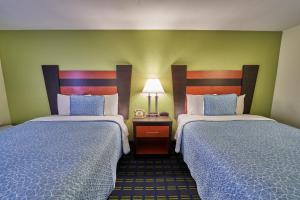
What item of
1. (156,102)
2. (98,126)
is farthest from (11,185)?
(156,102)

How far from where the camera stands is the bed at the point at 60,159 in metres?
0.89

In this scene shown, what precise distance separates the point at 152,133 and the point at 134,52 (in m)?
1.42

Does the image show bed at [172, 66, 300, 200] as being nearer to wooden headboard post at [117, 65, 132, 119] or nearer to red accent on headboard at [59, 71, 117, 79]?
wooden headboard post at [117, 65, 132, 119]

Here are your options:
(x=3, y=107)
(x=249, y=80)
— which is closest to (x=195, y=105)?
(x=249, y=80)

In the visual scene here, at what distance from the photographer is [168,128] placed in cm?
241

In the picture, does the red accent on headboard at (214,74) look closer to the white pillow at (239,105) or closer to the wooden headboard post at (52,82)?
the white pillow at (239,105)

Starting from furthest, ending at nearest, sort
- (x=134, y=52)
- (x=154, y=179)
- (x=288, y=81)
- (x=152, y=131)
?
(x=134, y=52)
(x=288, y=81)
(x=152, y=131)
(x=154, y=179)

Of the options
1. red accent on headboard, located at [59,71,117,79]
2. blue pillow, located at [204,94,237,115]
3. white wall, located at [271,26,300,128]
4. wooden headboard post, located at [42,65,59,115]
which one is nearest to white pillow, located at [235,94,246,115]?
blue pillow, located at [204,94,237,115]

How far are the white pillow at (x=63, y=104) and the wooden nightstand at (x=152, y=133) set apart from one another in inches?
45.5

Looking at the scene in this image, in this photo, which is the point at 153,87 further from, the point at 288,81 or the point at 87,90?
the point at 288,81

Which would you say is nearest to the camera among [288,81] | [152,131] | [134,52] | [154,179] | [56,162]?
[56,162]

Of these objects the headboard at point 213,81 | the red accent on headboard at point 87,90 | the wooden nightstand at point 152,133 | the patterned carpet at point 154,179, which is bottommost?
the patterned carpet at point 154,179

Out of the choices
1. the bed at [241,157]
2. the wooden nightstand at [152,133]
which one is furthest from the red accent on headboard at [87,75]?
the bed at [241,157]

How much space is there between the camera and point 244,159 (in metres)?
1.19
